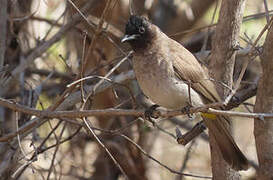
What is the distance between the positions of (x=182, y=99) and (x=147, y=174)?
2.60 meters

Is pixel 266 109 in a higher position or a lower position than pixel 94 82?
lower

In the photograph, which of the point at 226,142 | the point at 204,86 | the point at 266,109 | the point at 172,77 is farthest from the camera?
the point at 226,142

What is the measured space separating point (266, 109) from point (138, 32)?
3.40 feet

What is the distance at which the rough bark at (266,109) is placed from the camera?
11.2 ft

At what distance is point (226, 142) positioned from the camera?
3799mm

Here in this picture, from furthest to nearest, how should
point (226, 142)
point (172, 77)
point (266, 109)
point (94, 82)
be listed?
point (94, 82) < point (226, 142) < point (172, 77) < point (266, 109)

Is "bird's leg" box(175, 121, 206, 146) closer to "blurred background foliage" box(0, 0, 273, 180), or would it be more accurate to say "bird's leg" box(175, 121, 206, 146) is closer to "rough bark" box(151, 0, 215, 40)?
"blurred background foliage" box(0, 0, 273, 180)

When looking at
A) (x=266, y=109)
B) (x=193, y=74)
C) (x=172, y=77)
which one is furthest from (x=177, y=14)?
(x=266, y=109)

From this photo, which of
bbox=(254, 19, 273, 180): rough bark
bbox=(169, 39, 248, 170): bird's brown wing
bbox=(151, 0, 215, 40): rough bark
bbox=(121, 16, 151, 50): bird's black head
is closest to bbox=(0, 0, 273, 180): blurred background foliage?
bbox=(151, 0, 215, 40): rough bark

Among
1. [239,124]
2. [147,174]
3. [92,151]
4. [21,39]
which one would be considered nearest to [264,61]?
[21,39]

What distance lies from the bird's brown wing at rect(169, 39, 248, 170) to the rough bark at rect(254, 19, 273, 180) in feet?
0.79

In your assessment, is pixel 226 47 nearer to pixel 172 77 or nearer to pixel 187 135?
pixel 172 77

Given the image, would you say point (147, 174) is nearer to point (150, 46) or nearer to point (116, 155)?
point (116, 155)

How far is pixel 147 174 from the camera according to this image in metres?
6.02
